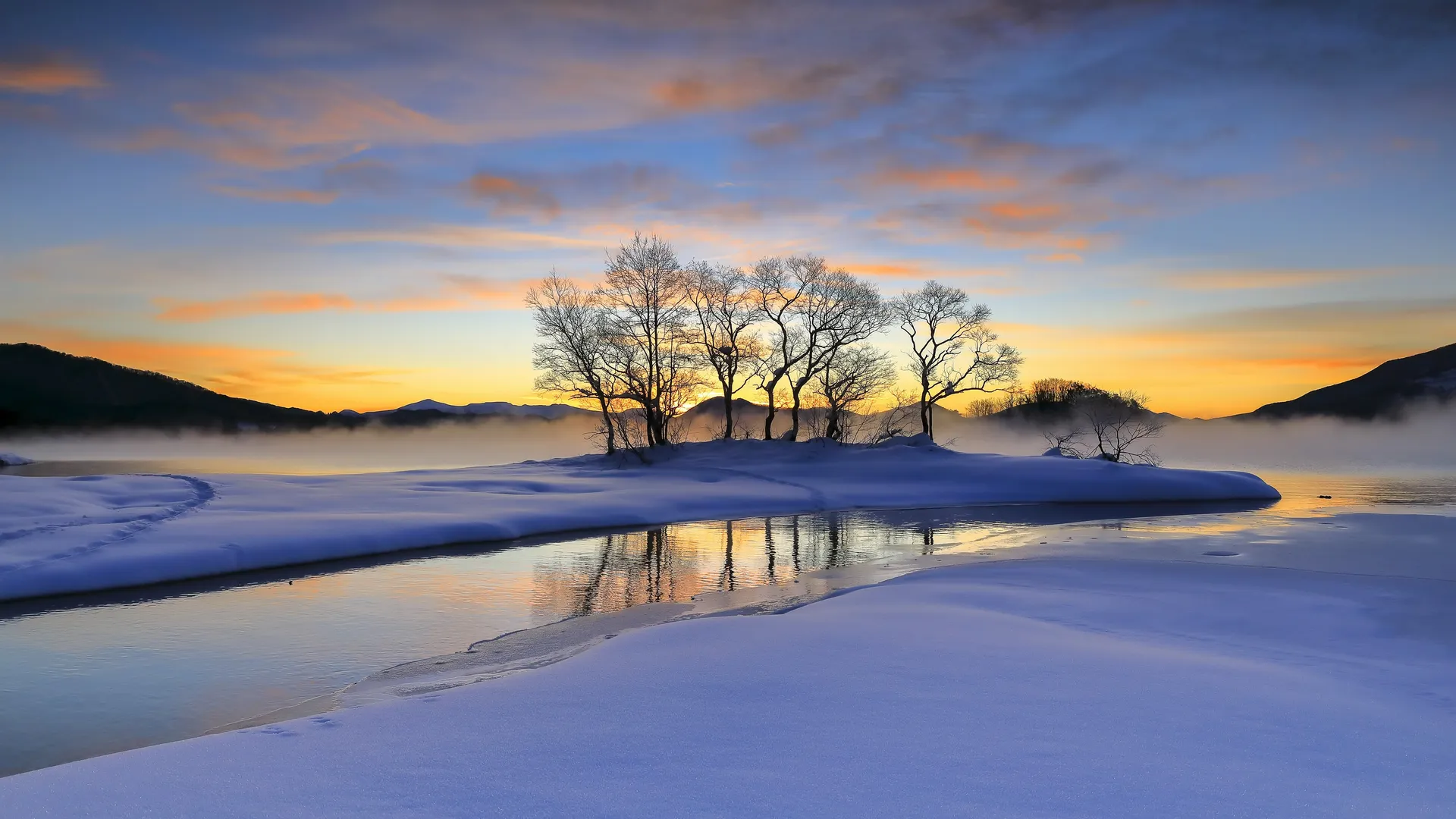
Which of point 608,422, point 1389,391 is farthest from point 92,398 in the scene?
point 1389,391

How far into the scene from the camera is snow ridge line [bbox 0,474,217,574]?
11.5 m

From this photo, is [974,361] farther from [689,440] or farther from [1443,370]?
[1443,370]

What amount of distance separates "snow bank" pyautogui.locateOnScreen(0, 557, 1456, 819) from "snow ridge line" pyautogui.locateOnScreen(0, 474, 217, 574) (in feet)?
32.3

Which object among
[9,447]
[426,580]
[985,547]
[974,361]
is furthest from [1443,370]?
[9,447]

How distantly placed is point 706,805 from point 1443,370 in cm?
20687

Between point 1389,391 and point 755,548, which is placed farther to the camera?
point 1389,391

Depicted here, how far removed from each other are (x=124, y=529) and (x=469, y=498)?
8.73 m

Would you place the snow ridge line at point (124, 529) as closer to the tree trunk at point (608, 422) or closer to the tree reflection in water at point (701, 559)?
the tree reflection in water at point (701, 559)

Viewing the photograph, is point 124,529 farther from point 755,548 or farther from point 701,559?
point 755,548

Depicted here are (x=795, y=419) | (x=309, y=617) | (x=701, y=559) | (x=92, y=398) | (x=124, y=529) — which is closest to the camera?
(x=309, y=617)

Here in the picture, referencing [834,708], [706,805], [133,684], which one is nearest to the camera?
[706,805]

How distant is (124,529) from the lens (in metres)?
14.1

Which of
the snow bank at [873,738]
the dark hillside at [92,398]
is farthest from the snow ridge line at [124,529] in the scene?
the dark hillside at [92,398]

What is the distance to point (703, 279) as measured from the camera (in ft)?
125
